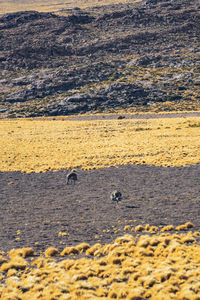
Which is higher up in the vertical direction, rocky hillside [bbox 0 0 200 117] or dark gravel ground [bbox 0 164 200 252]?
rocky hillside [bbox 0 0 200 117]

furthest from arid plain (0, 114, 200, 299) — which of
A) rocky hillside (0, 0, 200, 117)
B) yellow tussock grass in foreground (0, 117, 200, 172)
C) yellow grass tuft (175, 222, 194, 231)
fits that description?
rocky hillside (0, 0, 200, 117)

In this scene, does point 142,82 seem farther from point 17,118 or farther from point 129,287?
point 129,287

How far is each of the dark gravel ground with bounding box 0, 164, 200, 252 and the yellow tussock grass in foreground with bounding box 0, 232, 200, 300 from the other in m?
1.65

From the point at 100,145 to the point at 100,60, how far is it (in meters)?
89.2

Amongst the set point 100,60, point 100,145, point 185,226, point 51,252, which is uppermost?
point 100,60

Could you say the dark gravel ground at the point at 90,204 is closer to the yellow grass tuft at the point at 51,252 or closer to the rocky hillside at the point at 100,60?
the yellow grass tuft at the point at 51,252

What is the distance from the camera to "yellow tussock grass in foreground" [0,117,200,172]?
32.8 metres

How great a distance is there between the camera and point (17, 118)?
285ft

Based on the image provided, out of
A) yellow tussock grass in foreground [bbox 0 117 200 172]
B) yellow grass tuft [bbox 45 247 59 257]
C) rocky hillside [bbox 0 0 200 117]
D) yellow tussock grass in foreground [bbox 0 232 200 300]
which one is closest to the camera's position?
yellow tussock grass in foreground [bbox 0 232 200 300]

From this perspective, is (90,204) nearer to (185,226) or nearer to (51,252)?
(185,226)

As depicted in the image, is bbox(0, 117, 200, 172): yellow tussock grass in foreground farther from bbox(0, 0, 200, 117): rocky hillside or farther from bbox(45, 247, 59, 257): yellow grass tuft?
bbox(0, 0, 200, 117): rocky hillside

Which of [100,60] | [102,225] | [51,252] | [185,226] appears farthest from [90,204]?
[100,60]

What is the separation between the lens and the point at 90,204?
20.1 m

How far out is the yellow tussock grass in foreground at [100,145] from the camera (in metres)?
32.8
